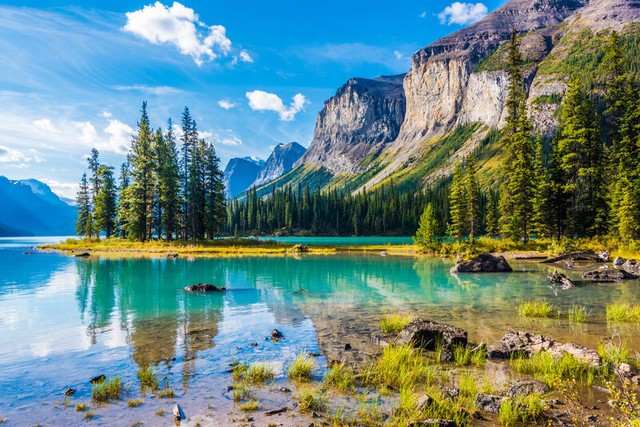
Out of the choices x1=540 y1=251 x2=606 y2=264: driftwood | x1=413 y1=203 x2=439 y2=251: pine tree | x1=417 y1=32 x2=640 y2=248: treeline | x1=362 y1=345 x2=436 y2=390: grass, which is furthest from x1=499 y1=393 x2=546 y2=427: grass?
x1=413 y1=203 x2=439 y2=251: pine tree

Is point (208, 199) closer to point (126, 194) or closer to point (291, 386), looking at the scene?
point (126, 194)

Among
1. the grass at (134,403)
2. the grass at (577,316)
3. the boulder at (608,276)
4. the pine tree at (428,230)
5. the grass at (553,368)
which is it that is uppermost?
the pine tree at (428,230)

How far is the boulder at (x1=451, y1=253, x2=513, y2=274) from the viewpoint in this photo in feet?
129

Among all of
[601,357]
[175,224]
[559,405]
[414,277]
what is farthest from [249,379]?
[175,224]

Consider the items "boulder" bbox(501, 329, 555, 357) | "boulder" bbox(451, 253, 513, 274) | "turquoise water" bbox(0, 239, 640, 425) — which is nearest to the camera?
"turquoise water" bbox(0, 239, 640, 425)

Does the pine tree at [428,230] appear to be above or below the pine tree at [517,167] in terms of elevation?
below

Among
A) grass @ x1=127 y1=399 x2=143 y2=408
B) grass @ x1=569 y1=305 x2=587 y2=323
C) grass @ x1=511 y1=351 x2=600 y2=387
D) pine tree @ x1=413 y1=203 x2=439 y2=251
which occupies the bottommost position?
grass @ x1=569 y1=305 x2=587 y2=323

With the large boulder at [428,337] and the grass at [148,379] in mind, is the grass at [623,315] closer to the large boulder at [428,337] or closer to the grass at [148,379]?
the large boulder at [428,337]

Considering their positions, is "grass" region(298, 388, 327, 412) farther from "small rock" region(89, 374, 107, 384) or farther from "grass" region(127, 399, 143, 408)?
"small rock" region(89, 374, 107, 384)

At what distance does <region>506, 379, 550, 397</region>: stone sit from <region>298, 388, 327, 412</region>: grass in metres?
4.36

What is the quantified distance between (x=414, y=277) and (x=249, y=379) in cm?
2756

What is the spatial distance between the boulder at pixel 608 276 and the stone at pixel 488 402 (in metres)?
28.2

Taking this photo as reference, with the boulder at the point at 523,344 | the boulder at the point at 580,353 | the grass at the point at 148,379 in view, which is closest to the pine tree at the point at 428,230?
the boulder at the point at 523,344

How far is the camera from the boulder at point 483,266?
129 ft
